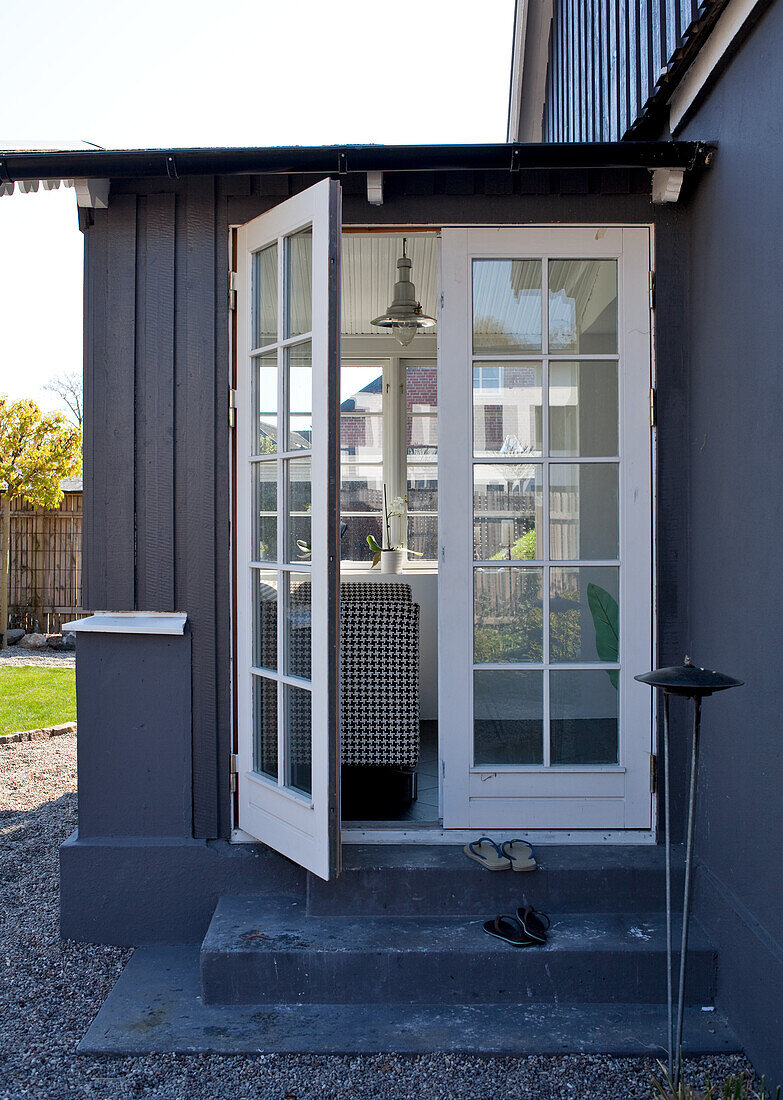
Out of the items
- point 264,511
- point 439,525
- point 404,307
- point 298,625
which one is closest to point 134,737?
point 298,625

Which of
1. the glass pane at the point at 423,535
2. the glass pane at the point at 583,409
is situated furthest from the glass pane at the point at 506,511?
the glass pane at the point at 423,535

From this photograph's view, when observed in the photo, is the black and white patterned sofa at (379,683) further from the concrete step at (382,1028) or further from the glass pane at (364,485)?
the glass pane at (364,485)

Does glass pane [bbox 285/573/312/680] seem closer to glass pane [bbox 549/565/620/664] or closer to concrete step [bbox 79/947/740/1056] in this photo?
glass pane [bbox 549/565/620/664]

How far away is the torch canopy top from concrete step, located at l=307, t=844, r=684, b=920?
1213 millimetres

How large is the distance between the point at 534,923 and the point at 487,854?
0.28 metres

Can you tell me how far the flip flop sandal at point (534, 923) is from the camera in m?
2.92

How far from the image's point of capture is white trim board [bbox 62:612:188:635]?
11.0 ft

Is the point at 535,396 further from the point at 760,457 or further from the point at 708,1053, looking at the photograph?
the point at 708,1053

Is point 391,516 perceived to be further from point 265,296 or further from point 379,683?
point 265,296

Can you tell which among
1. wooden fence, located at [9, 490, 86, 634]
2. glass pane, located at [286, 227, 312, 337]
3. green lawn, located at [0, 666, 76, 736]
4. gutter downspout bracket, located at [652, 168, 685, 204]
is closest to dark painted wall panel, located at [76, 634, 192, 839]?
glass pane, located at [286, 227, 312, 337]

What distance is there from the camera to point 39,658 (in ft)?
33.1

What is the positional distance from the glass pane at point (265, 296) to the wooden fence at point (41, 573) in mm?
8833

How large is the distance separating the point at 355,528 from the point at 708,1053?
5.12 metres

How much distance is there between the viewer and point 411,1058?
2.59m
